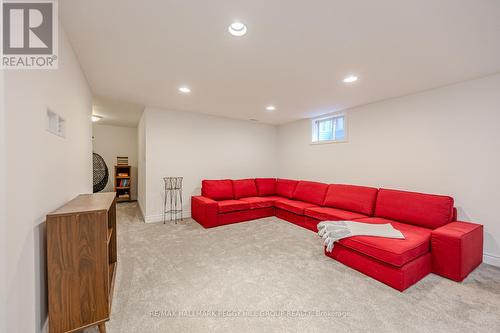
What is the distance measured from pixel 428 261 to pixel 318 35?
2661mm

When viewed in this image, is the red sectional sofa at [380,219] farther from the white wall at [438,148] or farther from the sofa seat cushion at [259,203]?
the white wall at [438,148]

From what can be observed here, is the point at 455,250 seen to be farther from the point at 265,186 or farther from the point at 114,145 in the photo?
the point at 114,145

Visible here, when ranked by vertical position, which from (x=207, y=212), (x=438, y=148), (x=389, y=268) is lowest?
Result: (x=389, y=268)

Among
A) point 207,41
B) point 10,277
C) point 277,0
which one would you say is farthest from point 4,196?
point 277,0

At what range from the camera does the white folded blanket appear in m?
2.42

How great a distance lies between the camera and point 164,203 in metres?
4.31

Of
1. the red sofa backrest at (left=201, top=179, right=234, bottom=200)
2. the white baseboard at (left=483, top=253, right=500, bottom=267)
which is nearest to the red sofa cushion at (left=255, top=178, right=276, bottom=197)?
the red sofa backrest at (left=201, top=179, right=234, bottom=200)

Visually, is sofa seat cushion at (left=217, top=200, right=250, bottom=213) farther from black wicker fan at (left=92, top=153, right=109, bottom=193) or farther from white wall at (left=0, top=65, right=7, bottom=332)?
black wicker fan at (left=92, top=153, right=109, bottom=193)

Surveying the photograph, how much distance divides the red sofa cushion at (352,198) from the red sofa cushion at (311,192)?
15cm

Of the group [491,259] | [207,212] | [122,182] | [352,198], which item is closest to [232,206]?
[207,212]

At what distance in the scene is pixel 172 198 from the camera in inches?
174

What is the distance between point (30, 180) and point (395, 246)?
119 inches

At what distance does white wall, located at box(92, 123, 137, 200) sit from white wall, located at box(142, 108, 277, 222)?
2.94 m

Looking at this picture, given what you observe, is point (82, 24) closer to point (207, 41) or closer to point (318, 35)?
point (207, 41)
